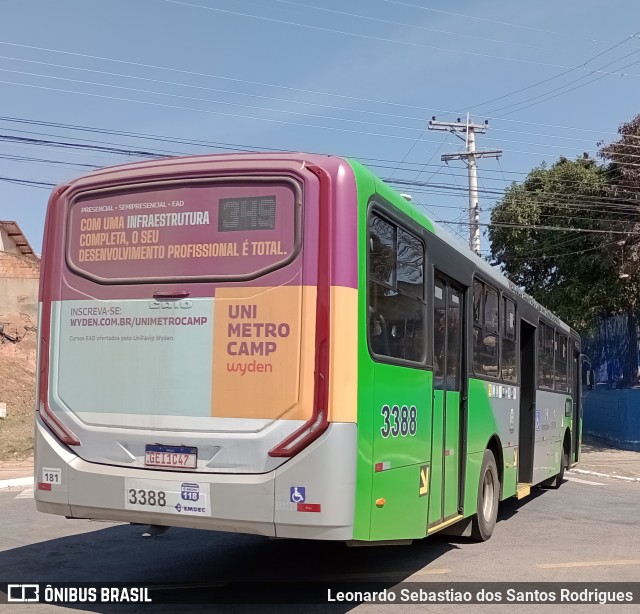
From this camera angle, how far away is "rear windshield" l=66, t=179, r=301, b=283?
Result: 215 inches

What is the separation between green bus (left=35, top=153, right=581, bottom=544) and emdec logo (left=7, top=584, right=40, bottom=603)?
0.89 metres

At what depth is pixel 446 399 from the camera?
23.6 ft

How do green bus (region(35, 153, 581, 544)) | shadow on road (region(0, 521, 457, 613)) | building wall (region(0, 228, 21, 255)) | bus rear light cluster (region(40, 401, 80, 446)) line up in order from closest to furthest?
1. green bus (region(35, 153, 581, 544))
2. bus rear light cluster (region(40, 401, 80, 446))
3. shadow on road (region(0, 521, 457, 613))
4. building wall (region(0, 228, 21, 255))

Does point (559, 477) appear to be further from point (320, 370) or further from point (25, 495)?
point (320, 370)

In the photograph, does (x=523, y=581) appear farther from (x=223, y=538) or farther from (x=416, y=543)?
Answer: (x=223, y=538)

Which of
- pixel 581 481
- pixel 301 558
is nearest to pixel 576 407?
pixel 581 481

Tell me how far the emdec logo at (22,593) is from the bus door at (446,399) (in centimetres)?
330

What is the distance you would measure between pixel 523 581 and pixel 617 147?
17476 millimetres

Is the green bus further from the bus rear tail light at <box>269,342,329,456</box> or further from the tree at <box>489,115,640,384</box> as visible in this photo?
the tree at <box>489,115,640,384</box>

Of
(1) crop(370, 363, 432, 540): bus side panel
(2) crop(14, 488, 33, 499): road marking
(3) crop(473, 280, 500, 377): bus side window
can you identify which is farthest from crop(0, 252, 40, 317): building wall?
(1) crop(370, 363, 432, 540): bus side panel

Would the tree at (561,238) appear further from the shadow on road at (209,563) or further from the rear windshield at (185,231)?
the rear windshield at (185,231)

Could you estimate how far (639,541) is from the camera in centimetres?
908

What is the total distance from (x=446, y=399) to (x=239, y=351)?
2.57 metres

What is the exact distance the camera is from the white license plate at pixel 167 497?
529cm
